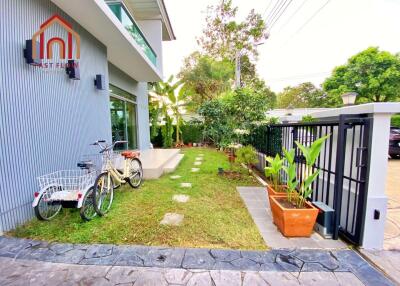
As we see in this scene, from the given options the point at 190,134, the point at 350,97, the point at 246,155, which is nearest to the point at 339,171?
the point at 350,97

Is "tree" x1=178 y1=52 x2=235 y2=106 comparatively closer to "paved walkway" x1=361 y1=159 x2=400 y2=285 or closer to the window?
the window

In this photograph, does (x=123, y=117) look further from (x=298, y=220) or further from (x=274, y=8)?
(x=274, y=8)

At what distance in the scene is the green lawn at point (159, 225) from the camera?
106 inches

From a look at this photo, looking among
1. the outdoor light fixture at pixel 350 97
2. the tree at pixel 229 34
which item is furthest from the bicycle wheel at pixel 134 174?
the tree at pixel 229 34

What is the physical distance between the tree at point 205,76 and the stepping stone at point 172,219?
10.9 meters

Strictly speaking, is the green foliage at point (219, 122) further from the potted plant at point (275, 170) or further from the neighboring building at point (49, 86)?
the neighboring building at point (49, 86)

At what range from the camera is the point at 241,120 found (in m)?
6.37

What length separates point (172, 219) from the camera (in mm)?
3289

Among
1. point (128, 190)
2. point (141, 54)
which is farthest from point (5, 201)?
point (141, 54)

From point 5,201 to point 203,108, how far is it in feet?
20.0

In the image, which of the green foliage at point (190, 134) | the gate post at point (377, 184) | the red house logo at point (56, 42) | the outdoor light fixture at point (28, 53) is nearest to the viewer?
the gate post at point (377, 184)

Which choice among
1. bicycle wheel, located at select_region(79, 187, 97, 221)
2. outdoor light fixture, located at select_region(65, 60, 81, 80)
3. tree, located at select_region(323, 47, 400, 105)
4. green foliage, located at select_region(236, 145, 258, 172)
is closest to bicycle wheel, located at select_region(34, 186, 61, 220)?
bicycle wheel, located at select_region(79, 187, 97, 221)

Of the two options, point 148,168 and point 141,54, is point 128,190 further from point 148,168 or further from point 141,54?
point 141,54

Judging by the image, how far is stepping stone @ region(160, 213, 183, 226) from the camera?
3145 mm
